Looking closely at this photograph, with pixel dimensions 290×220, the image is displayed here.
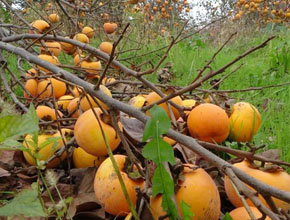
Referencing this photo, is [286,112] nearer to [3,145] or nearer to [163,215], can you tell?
[163,215]

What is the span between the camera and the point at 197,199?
0.92 metres

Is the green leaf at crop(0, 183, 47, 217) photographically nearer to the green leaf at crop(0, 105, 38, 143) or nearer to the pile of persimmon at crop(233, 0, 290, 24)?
the green leaf at crop(0, 105, 38, 143)

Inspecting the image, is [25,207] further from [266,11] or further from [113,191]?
[266,11]

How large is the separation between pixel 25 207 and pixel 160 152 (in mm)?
300

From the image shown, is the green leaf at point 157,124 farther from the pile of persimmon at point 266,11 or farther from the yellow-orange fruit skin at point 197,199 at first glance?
the pile of persimmon at point 266,11

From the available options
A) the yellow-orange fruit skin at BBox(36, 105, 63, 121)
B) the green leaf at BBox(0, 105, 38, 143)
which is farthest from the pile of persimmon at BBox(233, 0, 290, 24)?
the green leaf at BBox(0, 105, 38, 143)

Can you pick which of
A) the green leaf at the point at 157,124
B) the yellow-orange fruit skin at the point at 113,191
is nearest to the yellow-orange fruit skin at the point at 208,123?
the yellow-orange fruit skin at the point at 113,191

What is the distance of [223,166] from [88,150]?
614 mm

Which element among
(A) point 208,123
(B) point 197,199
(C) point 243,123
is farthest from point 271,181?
(C) point 243,123

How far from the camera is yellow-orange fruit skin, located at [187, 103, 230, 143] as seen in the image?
1.41 m

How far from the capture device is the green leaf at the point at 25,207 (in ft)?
2.17

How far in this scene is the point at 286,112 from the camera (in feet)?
6.81

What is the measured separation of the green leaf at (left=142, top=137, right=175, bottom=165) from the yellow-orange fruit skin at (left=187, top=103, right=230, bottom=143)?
25.5 inches

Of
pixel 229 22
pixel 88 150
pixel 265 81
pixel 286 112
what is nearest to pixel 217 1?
pixel 229 22
